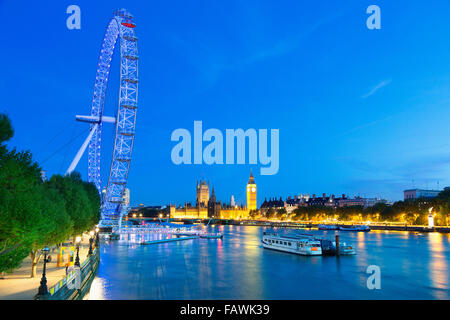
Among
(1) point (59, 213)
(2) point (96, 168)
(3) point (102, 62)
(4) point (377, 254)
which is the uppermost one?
(3) point (102, 62)

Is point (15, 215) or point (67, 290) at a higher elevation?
point (15, 215)

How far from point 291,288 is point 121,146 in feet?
82.2

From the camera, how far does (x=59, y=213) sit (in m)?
21.3

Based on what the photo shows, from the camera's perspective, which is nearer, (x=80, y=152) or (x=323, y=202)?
(x=80, y=152)

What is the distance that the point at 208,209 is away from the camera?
183 meters

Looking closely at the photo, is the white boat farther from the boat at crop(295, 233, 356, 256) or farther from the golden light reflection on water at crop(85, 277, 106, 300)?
the golden light reflection on water at crop(85, 277, 106, 300)

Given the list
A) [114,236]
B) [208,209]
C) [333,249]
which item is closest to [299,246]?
[333,249]

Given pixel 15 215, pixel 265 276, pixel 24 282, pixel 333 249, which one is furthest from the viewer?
pixel 333 249

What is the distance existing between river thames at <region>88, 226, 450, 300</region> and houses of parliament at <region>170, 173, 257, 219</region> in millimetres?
137597

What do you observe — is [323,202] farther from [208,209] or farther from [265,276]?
[265,276]

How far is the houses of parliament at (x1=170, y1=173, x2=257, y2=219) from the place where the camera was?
594 ft

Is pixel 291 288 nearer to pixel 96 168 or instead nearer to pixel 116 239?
pixel 96 168

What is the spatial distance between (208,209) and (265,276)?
155m
